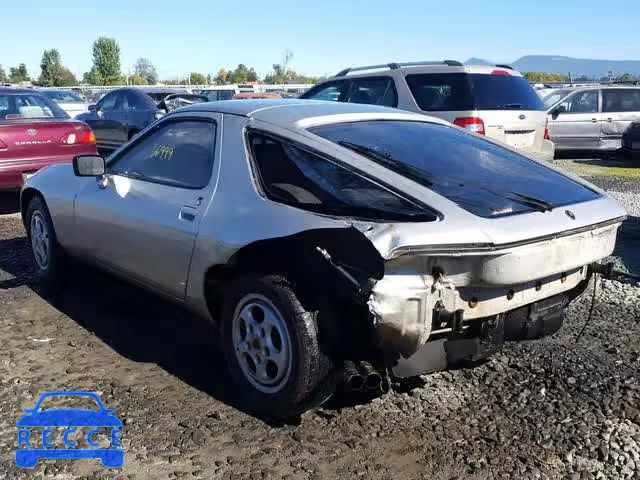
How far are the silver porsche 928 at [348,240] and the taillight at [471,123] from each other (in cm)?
448

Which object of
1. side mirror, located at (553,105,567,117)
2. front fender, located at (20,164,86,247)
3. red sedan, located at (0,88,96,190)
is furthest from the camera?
side mirror, located at (553,105,567,117)

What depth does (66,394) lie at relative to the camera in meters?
3.56

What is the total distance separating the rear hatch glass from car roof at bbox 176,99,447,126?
177 inches

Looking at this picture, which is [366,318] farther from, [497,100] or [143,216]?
[497,100]

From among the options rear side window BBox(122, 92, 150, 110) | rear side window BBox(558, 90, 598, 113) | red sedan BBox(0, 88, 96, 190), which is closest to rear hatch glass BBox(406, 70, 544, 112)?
red sedan BBox(0, 88, 96, 190)

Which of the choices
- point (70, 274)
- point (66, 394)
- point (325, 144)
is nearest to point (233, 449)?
point (66, 394)

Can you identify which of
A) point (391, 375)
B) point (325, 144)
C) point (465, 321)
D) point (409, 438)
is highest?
point (325, 144)

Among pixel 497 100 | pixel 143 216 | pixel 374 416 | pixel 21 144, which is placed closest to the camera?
pixel 374 416

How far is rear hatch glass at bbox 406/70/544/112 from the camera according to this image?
863 cm

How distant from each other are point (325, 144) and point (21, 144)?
242 inches

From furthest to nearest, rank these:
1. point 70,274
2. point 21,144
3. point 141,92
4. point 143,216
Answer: point 141,92 → point 21,144 → point 70,274 → point 143,216

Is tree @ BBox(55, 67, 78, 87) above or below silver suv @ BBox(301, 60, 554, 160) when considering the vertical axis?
above

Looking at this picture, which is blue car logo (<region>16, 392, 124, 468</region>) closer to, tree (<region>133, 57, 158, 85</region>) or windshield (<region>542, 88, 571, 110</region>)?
windshield (<region>542, 88, 571, 110</region>)

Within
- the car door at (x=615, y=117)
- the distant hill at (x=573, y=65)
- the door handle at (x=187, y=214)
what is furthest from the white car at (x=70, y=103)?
the distant hill at (x=573, y=65)
